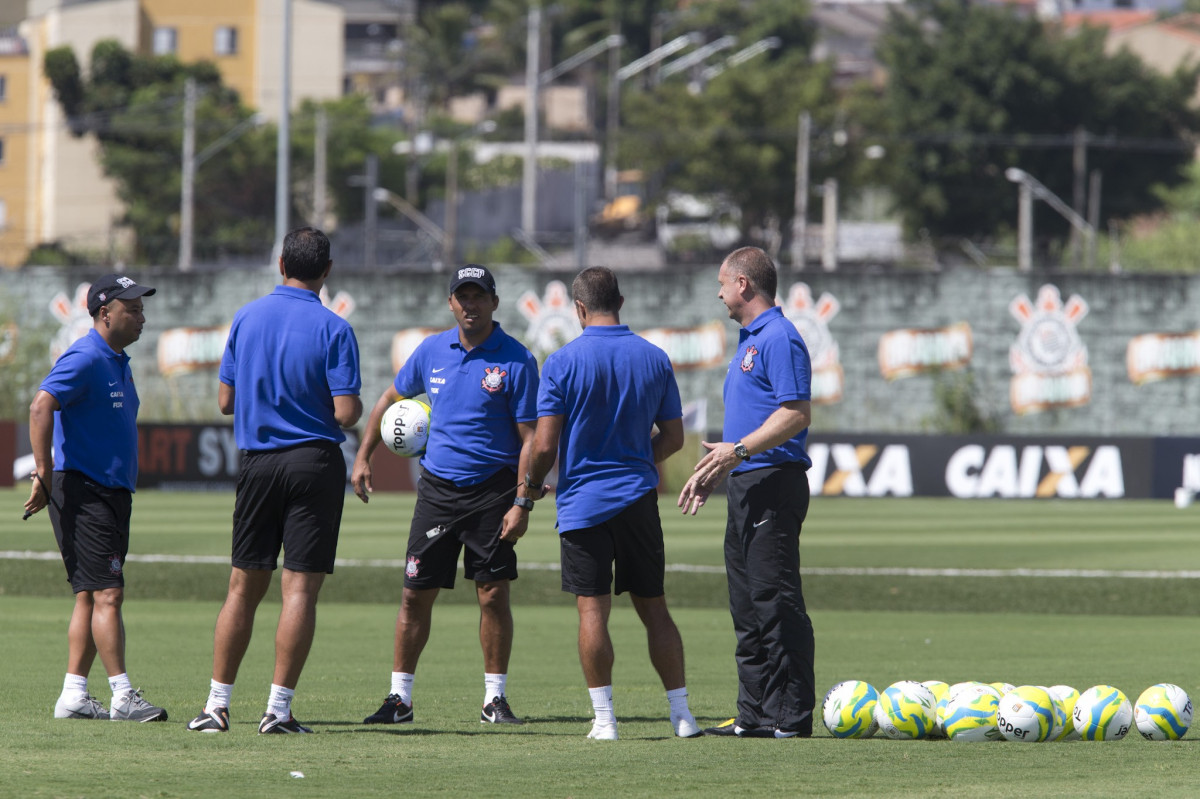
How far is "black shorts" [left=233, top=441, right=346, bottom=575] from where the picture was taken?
7328 millimetres

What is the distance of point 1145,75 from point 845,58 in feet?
115

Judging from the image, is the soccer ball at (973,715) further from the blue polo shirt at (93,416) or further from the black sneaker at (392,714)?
the blue polo shirt at (93,416)

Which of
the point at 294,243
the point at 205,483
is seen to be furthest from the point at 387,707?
the point at 205,483

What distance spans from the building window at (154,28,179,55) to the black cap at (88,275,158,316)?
8020 cm

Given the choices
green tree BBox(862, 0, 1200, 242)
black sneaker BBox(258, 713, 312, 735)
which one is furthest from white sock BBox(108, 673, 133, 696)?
green tree BBox(862, 0, 1200, 242)

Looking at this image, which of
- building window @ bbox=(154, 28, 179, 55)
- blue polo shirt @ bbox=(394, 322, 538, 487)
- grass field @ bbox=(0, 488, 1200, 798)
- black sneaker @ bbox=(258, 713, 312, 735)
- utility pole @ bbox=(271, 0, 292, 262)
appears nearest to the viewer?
grass field @ bbox=(0, 488, 1200, 798)

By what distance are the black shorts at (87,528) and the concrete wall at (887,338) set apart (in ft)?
98.4

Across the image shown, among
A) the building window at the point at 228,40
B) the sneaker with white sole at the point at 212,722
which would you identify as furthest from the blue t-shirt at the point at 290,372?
the building window at the point at 228,40

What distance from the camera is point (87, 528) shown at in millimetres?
7570

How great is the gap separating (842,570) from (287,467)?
12010mm

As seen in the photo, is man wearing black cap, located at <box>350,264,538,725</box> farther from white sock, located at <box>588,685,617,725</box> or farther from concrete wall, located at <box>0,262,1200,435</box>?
concrete wall, located at <box>0,262,1200,435</box>

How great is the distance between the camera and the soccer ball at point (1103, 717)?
7.52 meters

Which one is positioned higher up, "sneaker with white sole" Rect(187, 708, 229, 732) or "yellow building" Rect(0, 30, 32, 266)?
"yellow building" Rect(0, 30, 32, 266)

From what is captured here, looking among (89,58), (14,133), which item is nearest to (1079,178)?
(89,58)
